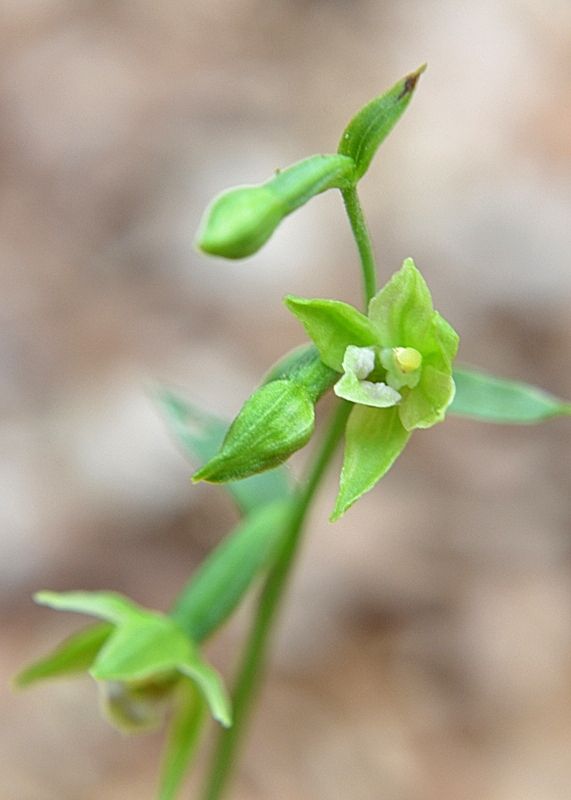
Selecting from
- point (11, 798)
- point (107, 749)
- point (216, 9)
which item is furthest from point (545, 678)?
point (216, 9)

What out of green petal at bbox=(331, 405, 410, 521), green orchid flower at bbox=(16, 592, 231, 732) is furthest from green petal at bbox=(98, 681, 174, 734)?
green petal at bbox=(331, 405, 410, 521)

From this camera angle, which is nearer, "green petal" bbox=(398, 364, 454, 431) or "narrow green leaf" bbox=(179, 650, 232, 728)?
"green petal" bbox=(398, 364, 454, 431)

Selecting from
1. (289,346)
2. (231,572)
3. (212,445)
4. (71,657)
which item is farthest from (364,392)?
(289,346)

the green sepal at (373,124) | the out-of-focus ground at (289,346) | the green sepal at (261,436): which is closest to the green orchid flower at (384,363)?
the green sepal at (261,436)

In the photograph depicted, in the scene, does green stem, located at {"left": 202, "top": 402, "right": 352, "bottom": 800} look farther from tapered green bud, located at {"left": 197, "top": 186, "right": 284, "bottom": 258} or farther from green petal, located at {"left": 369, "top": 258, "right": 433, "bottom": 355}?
tapered green bud, located at {"left": 197, "top": 186, "right": 284, "bottom": 258}

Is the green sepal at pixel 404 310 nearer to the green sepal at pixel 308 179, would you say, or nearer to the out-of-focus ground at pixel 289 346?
the green sepal at pixel 308 179

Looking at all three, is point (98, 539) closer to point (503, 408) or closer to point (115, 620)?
point (115, 620)
